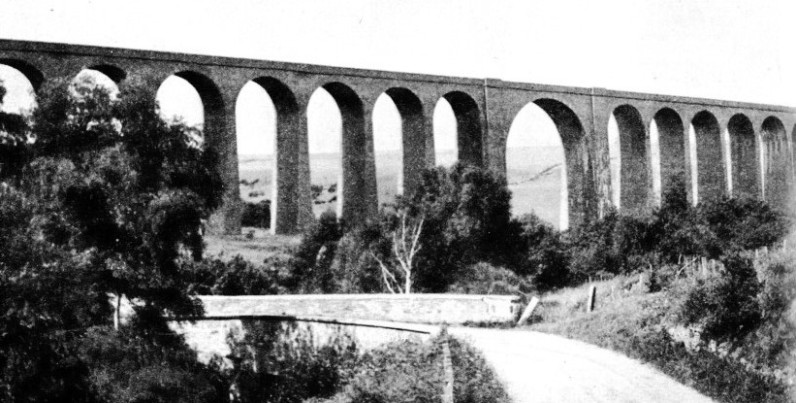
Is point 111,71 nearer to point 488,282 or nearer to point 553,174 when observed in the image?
point 488,282

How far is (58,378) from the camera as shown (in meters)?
15.5

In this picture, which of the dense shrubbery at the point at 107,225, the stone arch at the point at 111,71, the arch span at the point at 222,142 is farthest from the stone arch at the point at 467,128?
the dense shrubbery at the point at 107,225

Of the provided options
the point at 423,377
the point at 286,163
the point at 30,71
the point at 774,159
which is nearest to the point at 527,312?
the point at 423,377

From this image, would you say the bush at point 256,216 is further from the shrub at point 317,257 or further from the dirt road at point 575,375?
the dirt road at point 575,375

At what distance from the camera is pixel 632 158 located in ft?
140

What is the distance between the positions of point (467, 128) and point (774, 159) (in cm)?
2351

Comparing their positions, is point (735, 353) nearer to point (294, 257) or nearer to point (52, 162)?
point (52, 162)

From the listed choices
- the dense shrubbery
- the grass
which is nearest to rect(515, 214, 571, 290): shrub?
the grass

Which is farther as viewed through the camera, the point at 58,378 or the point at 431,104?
the point at 431,104

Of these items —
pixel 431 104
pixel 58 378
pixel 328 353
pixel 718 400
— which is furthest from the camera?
pixel 431 104

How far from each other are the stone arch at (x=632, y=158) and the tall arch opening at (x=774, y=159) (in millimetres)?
12431

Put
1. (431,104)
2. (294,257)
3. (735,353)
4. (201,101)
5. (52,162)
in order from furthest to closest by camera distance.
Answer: (431,104) < (201,101) < (294,257) < (52,162) < (735,353)

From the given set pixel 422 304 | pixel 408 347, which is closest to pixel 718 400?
pixel 408 347

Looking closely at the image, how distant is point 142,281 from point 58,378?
96.4 inches
